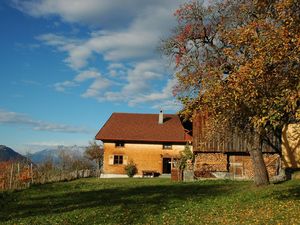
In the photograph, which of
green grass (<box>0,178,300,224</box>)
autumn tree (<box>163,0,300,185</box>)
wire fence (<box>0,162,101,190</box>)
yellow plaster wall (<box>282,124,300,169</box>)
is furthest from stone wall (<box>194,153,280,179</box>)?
autumn tree (<box>163,0,300,185</box>)

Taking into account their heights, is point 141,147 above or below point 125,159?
above

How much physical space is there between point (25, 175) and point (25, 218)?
683 inches

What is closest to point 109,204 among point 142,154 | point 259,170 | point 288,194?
point 288,194

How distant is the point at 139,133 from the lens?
51.2 m

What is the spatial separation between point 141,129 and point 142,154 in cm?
388

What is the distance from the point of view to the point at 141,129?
52.2m

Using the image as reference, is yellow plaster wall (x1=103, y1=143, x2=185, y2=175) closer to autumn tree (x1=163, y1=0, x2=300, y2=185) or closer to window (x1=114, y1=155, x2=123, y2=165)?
window (x1=114, y1=155, x2=123, y2=165)

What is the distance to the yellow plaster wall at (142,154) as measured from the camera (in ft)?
162

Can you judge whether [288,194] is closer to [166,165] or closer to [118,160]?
[166,165]

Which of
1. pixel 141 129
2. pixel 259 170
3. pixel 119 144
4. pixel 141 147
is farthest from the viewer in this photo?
pixel 141 129

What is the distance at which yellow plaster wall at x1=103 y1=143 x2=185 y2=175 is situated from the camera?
1939 inches

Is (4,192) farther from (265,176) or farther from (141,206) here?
(265,176)

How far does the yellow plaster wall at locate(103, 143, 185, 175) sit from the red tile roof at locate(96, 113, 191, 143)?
0.99 m

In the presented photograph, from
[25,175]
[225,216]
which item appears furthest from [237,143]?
[225,216]
